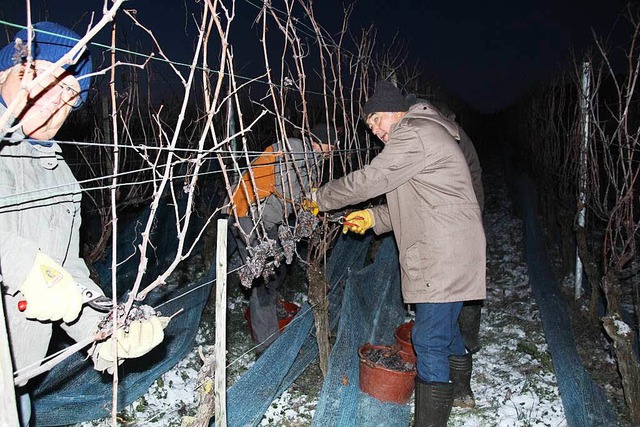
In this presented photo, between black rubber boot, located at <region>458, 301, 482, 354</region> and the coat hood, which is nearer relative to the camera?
the coat hood

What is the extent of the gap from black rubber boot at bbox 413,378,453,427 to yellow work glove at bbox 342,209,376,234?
954 mm

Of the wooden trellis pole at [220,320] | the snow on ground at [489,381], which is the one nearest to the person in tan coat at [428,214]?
the snow on ground at [489,381]

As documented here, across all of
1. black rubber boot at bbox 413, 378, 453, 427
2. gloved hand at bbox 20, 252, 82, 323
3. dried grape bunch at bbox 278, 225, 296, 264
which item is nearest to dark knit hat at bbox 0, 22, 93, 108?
gloved hand at bbox 20, 252, 82, 323

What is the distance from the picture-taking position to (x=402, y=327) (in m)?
3.74

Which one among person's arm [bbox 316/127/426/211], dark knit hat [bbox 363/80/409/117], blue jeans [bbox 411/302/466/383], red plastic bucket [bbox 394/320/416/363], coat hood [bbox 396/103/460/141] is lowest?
red plastic bucket [bbox 394/320/416/363]

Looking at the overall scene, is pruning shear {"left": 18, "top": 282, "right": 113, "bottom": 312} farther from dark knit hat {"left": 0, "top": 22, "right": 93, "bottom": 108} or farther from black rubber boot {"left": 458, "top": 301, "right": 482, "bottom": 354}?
black rubber boot {"left": 458, "top": 301, "right": 482, "bottom": 354}

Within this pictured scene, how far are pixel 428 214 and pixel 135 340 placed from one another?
1.61 meters

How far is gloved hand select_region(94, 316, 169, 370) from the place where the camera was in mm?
1401

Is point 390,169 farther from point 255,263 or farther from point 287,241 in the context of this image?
point 255,263

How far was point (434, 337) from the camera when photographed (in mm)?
2641

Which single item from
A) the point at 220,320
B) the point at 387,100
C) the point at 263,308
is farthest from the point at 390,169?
the point at 263,308

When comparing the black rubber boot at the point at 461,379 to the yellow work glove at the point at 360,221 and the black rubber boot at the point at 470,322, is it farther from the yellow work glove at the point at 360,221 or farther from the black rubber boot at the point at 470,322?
the yellow work glove at the point at 360,221

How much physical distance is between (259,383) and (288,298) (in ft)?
7.92

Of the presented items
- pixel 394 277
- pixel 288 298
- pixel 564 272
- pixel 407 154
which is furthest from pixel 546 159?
pixel 407 154
